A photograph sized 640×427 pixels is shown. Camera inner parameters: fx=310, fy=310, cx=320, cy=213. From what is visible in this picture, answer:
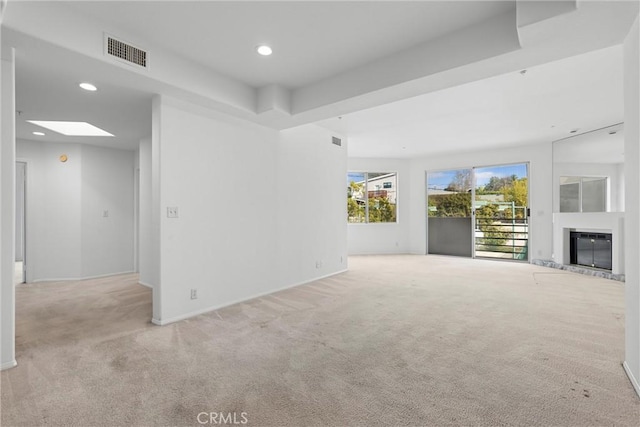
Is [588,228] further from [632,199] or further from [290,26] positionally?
[290,26]

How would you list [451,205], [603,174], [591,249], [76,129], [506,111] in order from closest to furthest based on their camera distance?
[506,111] → [76,129] → [603,174] → [591,249] → [451,205]

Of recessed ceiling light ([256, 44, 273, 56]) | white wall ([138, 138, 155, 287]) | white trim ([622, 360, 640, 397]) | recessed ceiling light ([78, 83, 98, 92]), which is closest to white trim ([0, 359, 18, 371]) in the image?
recessed ceiling light ([78, 83, 98, 92])

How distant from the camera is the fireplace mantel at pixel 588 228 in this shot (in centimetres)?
525

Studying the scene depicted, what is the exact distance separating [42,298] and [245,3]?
4.69 meters

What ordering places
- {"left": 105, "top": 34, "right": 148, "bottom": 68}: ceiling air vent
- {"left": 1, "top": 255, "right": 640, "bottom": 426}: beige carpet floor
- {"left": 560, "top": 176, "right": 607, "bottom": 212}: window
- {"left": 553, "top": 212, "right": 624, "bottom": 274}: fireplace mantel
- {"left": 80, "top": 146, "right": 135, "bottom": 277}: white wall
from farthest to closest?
{"left": 80, "top": 146, "right": 135, "bottom": 277}: white wall, {"left": 560, "top": 176, "right": 607, "bottom": 212}: window, {"left": 553, "top": 212, "right": 624, "bottom": 274}: fireplace mantel, {"left": 105, "top": 34, "right": 148, "bottom": 68}: ceiling air vent, {"left": 1, "top": 255, "right": 640, "bottom": 426}: beige carpet floor

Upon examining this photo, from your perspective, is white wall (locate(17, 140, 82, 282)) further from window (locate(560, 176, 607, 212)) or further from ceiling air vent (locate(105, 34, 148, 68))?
window (locate(560, 176, 607, 212))

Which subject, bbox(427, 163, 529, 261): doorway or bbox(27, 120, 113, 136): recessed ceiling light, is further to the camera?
bbox(427, 163, 529, 261): doorway

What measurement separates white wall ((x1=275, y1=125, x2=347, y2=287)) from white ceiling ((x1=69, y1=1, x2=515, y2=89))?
1.87m

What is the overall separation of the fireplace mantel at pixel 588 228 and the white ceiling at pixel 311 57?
1.99 m

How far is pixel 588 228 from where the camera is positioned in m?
5.82

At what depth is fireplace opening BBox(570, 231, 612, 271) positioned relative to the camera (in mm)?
5513

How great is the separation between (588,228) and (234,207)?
641 centimetres

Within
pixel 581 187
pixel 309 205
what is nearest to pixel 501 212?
pixel 581 187

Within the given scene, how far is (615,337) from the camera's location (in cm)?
282
